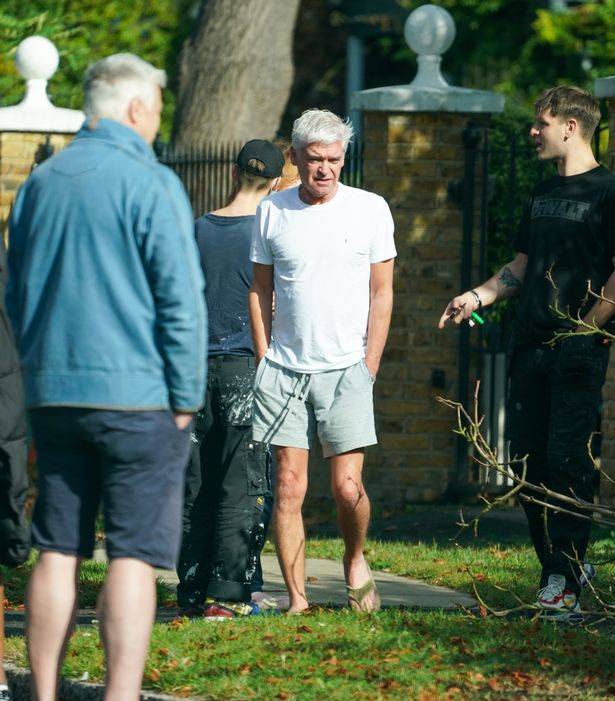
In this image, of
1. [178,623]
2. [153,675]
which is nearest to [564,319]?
[178,623]

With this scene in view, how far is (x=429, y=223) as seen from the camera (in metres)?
9.01

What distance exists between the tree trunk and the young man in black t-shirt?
6897mm

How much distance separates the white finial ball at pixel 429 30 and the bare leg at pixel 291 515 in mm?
4166

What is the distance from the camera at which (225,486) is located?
19.1 ft

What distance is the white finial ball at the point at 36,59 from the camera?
10.1 m

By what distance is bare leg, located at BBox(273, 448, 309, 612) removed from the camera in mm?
5680

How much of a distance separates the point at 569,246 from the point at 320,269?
0.96m

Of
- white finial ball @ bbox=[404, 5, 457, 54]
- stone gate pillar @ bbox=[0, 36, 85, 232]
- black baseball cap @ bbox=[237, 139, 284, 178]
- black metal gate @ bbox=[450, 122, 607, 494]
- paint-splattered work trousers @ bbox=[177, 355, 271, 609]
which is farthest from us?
stone gate pillar @ bbox=[0, 36, 85, 232]

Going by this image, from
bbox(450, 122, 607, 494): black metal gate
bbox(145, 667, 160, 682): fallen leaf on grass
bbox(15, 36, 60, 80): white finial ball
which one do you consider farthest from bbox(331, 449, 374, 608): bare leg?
bbox(15, 36, 60, 80): white finial ball

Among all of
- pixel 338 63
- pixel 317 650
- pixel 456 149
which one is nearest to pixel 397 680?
pixel 317 650

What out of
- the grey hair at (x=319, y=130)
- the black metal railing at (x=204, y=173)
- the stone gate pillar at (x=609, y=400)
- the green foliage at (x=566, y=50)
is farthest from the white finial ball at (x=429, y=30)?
the green foliage at (x=566, y=50)

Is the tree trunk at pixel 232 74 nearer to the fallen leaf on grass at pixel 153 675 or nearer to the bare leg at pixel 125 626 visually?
the fallen leaf on grass at pixel 153 675

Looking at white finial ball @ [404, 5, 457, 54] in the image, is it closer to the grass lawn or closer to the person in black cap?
the person in black cap

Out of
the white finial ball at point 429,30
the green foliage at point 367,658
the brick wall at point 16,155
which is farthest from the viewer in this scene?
the brick wall at point 16,155
